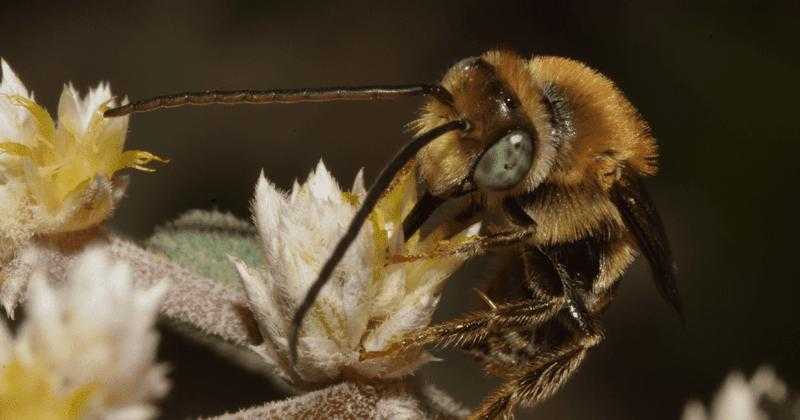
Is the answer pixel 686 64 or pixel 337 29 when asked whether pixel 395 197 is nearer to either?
pixel 686 64

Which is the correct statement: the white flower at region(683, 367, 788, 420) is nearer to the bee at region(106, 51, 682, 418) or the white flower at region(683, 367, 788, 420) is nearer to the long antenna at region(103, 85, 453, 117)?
the bee at region(106, 51, 682, 418)

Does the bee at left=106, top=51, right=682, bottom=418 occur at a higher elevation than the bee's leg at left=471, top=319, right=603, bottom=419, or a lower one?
Answer: higher

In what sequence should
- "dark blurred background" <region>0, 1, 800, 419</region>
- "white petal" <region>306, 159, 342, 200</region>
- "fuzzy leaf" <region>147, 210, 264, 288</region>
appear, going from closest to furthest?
"white petal" <region>306, 159, 342, 200</region> < "fuzzy leaf" <region>147, 210, 264, 288</region> < "dark blurred background" <region>0, 1, 800, 419</region>

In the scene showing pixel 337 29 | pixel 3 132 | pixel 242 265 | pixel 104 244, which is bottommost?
pixel 242 265

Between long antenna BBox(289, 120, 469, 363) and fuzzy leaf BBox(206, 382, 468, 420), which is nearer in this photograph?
long antenna BBox(289, 120, 469, 363)

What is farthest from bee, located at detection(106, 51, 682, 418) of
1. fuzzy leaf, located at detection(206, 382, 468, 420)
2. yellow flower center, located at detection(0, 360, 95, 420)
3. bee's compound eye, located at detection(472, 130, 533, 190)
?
yellow flower center, located at detection(0, 360, 95, 420)

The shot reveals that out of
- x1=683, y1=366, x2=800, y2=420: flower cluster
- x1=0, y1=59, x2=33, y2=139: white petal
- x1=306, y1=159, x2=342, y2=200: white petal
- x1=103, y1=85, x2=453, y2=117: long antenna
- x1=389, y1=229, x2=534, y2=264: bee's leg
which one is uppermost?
x1=0, y1=59, x2=33, y2=139: white petal

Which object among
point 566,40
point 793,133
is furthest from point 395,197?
point 566,40
